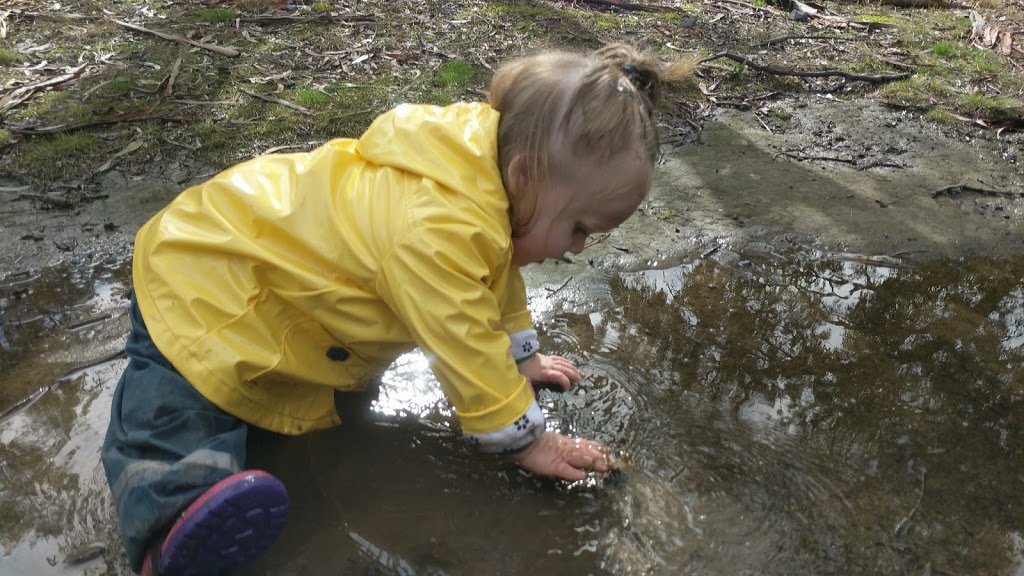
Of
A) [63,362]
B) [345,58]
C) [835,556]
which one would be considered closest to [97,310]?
[63,362]

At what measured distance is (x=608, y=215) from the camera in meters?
2.17

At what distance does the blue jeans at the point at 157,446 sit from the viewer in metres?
1.90

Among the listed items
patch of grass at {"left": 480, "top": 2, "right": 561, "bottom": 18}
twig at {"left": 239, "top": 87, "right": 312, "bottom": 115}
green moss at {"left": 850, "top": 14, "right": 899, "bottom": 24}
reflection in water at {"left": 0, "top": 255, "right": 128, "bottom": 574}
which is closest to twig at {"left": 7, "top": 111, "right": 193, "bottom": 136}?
twig at {"left": 239, "top": 87, "right": 312, "bottom": 115}

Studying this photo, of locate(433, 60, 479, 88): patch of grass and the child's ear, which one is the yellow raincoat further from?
locate(433, 60, 479, 88): patch of grass

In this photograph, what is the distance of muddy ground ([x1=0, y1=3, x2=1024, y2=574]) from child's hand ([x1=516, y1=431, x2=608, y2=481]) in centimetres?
96

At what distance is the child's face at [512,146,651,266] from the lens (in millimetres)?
2098

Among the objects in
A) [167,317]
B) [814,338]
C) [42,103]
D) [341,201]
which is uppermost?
[341,201]

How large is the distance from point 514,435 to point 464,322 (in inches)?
15.4

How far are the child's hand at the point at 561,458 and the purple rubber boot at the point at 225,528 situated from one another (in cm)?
76

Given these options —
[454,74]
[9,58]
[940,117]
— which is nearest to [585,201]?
[454,74]

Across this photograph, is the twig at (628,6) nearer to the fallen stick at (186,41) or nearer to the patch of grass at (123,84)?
the fallen stick at (186,41)

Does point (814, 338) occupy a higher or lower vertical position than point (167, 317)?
lower

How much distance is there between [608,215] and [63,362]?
2109 millimetres

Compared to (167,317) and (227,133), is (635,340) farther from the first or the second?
(227,133)
